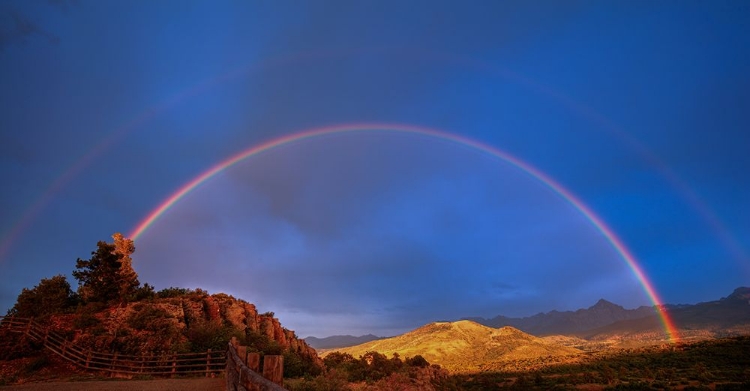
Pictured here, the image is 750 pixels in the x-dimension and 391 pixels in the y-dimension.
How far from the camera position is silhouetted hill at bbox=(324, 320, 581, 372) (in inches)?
5256

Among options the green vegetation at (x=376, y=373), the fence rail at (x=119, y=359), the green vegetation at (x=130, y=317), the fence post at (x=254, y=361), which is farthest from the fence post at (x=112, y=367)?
the fence post at (x=254, y=361)

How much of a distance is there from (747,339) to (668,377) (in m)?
39.8

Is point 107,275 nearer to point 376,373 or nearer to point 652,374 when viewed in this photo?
point 376,373

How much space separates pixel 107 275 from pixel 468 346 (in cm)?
14369

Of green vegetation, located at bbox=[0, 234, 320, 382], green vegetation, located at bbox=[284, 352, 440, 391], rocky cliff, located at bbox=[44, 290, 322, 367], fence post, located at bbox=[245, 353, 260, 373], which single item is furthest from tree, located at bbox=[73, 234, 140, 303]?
fence post, located at bbox=[245, 353, 260, 373]

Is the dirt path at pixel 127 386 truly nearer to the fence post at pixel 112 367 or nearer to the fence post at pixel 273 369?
the fence post at pixel 112 367

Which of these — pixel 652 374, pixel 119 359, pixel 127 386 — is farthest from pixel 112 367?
pixel 652 374

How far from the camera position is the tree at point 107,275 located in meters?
42.1

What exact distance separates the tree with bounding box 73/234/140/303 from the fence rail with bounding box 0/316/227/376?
14708 millimetres

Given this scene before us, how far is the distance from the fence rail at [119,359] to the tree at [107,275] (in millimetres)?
14708

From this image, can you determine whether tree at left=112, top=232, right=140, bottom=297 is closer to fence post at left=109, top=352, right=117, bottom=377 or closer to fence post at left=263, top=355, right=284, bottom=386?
fence post at left=109, top=352, right=117, bottom=377

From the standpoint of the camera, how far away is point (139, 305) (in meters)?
32.6

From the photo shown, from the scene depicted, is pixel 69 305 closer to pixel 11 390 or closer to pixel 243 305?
pixel 243 305

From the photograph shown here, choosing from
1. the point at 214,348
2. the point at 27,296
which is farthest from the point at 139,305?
the point at 27,296
